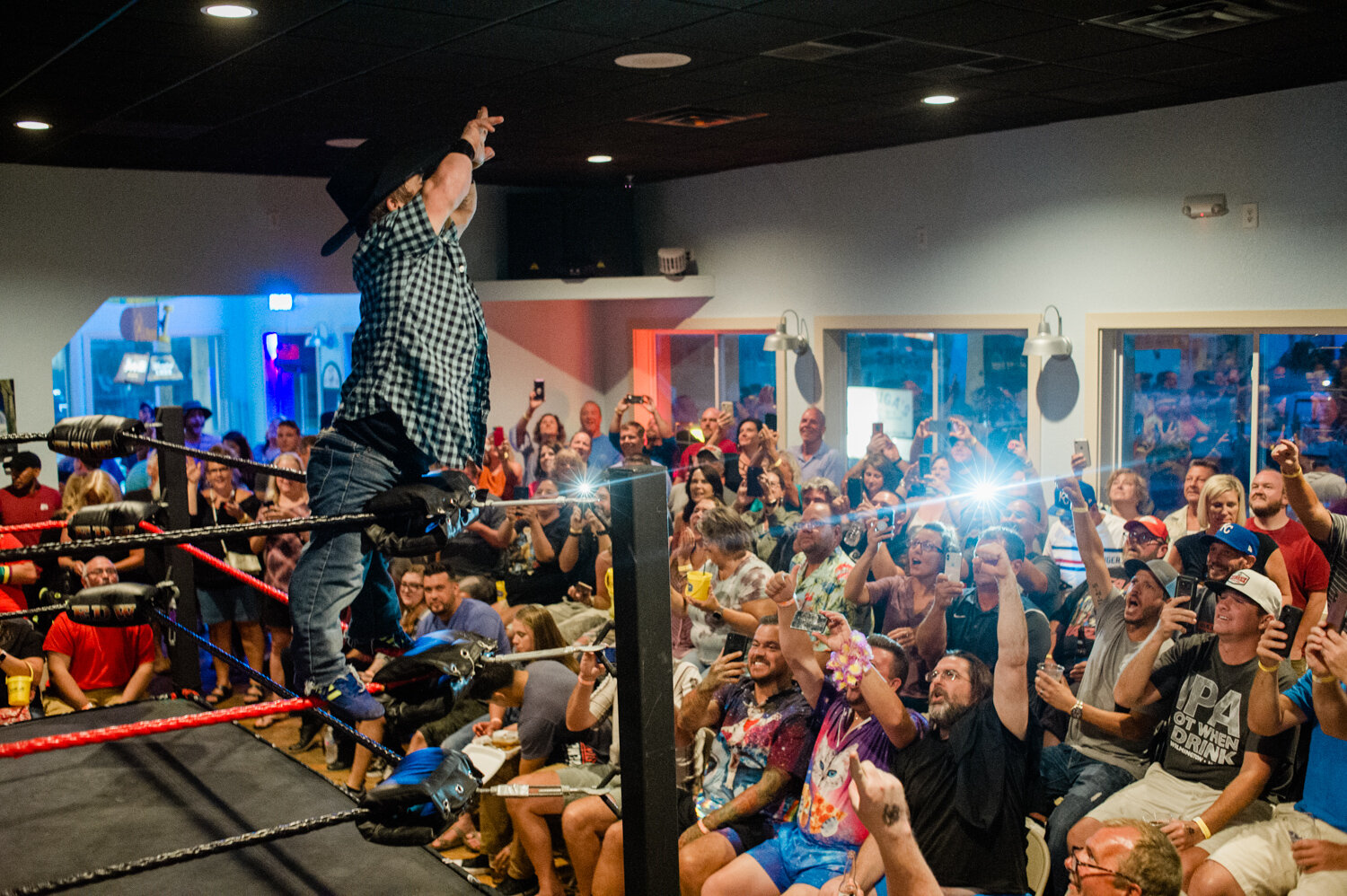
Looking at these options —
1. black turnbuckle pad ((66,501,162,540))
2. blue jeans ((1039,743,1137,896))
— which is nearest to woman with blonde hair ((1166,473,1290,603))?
blue jeans ((1039,743,1137,896))

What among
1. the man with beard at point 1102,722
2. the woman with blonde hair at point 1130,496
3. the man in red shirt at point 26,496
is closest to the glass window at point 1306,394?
the woman with blonde hair at point 1130,496

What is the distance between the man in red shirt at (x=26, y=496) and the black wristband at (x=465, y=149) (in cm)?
531

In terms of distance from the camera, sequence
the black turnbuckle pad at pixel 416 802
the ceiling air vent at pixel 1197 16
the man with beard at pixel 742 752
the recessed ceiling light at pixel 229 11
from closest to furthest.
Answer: the black turnbuckle pad at pixel 416 802, the recessed ceiling light at pixel 229 11, the man with beard at pixel 742 752, the ceiling air vent at pixel 1197 16

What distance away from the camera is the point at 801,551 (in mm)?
4453

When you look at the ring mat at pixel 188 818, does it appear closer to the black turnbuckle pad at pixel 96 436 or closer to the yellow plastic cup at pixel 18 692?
the black turnbuckle pad at pixel 96 436

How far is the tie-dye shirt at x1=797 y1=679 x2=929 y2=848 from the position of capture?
322 centimetres

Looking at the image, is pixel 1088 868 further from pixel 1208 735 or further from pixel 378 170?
pixel 378 170

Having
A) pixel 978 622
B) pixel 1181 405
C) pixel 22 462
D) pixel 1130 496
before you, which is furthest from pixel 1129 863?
pixel 22 462

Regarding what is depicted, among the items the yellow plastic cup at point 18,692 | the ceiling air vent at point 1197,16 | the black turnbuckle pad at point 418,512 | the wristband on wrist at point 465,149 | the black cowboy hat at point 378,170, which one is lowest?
the yellow plastic cup at point 18,692

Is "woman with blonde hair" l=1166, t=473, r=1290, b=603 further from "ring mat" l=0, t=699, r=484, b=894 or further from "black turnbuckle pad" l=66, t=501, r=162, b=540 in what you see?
"black turnbuckle pad" l=66, t=501, r=162, b=540

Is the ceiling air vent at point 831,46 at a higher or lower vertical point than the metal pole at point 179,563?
higher

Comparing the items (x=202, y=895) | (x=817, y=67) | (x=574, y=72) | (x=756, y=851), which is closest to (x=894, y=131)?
(x=817, y=67)

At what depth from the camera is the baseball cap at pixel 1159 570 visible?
3541 millimetres

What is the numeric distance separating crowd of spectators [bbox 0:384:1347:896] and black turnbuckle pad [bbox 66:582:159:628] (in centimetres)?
53
